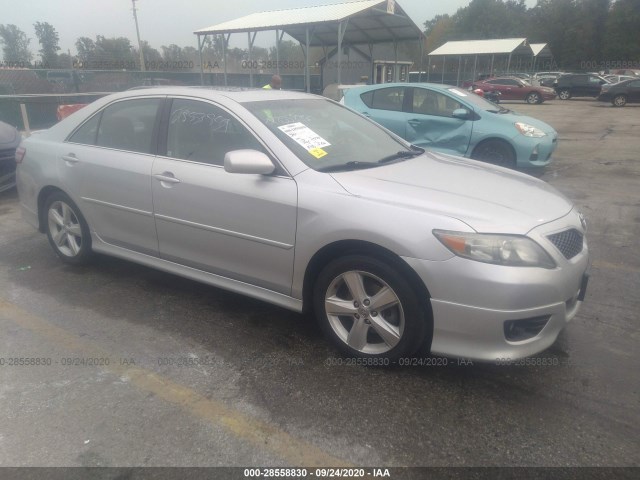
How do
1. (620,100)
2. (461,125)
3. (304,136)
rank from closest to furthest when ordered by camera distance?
(304,136) < (461,125) < (620,100)

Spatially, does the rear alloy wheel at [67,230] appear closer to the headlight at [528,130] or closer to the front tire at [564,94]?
the headlight at [528,130]

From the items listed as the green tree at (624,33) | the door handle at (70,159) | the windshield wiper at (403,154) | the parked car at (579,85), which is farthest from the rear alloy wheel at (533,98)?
the green tree at (624,33)

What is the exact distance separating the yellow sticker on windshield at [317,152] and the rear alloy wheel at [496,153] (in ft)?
17.0

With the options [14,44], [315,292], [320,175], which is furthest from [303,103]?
[14,44]

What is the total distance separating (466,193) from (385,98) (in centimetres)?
604

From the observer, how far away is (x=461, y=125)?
764 centimetres

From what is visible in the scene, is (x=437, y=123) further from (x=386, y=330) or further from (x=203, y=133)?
(x=386, y=330)

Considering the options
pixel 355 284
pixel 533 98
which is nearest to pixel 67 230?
pixel 355 284

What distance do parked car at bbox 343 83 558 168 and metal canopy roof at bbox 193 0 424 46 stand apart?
7863 mm

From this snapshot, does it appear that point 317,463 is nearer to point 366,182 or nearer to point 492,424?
point 492,424

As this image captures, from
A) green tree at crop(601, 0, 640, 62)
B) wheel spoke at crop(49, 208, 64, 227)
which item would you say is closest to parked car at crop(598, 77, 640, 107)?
wheel spoke at crop(49, 208, 64, 227)

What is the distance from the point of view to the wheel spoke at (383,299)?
2.61 meters

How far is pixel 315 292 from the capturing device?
113 inches

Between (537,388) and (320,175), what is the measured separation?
1.71m
